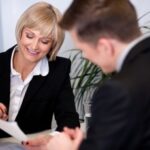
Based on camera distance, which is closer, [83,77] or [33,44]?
[33,44]

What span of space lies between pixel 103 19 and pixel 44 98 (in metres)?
0.97

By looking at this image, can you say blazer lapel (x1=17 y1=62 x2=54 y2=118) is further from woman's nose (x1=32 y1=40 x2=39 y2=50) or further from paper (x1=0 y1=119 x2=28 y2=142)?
paper (x1=0 y1=119 x2=28 y2=142)

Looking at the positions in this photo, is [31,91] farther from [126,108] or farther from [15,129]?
[126,108]

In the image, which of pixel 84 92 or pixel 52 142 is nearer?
pixel 52 142

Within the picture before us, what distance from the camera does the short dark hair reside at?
101 cm

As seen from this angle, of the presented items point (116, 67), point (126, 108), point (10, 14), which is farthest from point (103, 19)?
point (10, 14)

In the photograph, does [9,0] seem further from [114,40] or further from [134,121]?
[134,121]

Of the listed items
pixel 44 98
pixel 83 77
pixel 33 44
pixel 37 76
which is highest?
pixel 33 44

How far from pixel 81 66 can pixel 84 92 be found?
203 millimetres

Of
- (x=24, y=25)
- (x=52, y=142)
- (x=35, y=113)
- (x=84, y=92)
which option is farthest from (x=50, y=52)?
(x=52, y=142)

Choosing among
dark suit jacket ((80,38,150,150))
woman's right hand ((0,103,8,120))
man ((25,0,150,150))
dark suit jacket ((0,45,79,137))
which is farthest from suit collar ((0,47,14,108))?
dark suit jacket ((80,38,150,150))

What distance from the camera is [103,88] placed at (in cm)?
92

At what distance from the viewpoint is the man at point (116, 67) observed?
0.90 metres

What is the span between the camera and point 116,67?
1039 mm
